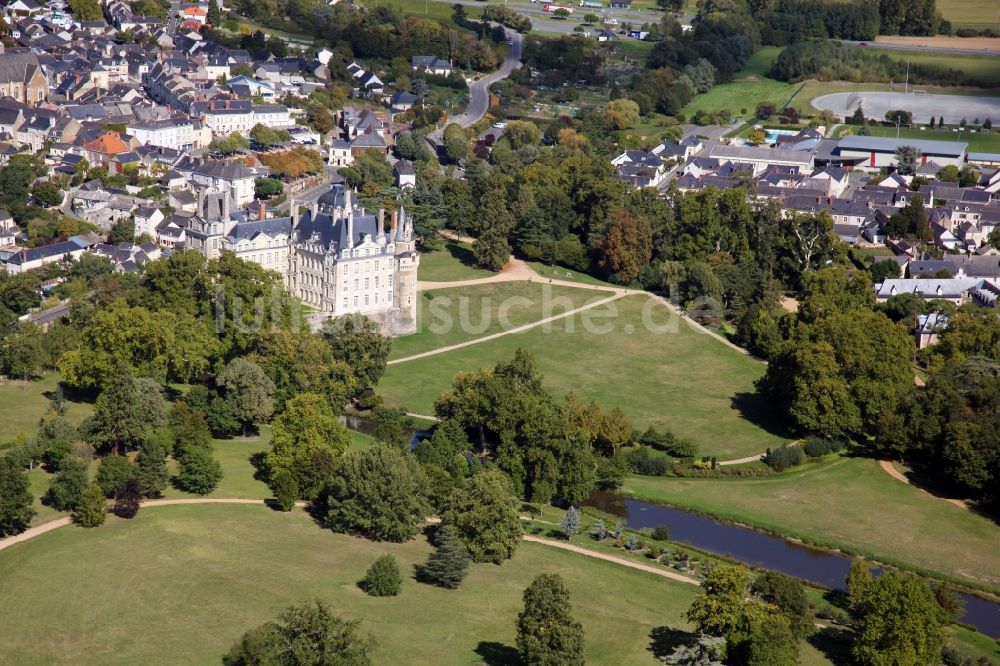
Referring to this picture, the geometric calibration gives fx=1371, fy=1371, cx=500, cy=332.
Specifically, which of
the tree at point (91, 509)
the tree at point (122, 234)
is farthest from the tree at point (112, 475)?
the tree at point (122, 234)

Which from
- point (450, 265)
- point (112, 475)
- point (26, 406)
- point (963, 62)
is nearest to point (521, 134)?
point (450, 265)

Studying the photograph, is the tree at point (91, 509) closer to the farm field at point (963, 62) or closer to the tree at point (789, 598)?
the tree at point (789, 598)

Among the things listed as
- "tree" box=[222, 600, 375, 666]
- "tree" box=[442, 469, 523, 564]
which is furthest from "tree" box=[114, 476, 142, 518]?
"tree" box=[222, 600, 375, 666]

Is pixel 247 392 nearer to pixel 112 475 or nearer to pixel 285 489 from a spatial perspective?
pixel 285 489

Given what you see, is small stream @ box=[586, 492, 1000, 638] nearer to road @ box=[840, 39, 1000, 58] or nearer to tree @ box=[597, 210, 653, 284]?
tree @ box=[597, 210, 653, 284]

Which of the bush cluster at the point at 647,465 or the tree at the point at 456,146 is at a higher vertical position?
the tree at the point at 456,146

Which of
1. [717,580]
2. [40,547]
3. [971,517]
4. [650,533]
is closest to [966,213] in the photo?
[971,517]

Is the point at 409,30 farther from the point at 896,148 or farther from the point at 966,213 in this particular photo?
the point at 966,213
